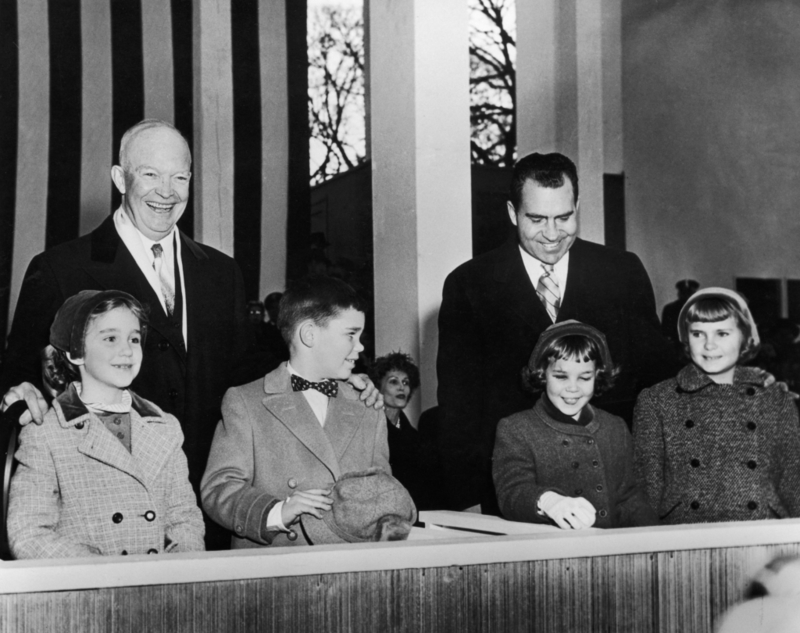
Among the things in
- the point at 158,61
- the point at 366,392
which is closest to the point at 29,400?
the point at 366,392

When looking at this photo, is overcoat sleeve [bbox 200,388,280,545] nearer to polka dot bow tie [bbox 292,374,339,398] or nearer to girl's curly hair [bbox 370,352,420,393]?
polka dot bow tie [bbox 292,374,339,398]

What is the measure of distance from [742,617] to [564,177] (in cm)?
167

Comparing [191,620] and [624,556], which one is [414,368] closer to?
[624,556]

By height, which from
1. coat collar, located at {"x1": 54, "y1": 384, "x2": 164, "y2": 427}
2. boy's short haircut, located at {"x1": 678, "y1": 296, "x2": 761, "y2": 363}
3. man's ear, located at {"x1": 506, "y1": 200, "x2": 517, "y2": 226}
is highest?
man's ear, located at {"x1": 506, "y1": 200, "x2": 517, "y2": 226}

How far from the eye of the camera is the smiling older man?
3.50 metres

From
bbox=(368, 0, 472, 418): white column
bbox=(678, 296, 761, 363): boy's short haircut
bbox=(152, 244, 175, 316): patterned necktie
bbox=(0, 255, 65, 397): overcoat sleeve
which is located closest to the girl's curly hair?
bbox=(368, 0, 472, 418): white column

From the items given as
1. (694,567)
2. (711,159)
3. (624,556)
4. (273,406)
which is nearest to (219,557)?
(273,406)

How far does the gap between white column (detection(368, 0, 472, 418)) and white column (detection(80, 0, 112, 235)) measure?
40.7 inches

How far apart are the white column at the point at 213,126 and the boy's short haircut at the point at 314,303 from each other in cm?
54

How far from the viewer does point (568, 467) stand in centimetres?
364

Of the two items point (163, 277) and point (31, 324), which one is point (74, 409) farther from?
point (163, 277)

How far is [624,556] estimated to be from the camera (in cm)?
298

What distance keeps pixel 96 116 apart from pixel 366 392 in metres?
1.30

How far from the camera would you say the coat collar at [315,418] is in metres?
3.33
